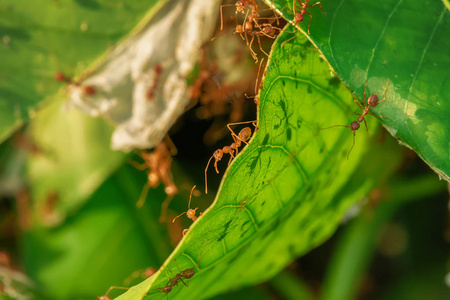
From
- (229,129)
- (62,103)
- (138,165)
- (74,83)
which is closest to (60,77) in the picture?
(74,83)

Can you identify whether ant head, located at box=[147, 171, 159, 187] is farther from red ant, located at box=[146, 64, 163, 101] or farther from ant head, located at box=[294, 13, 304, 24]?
ant head, located at box=[294, 13, 304, 24]

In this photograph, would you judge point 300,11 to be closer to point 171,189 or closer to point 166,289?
point 166,289

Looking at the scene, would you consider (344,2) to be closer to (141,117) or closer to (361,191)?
(361,191)

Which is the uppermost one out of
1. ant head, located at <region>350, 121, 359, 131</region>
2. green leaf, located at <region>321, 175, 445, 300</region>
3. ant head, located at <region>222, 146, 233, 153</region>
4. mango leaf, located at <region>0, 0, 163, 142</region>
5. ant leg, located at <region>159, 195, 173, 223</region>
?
mango leaf, located at <region>0, 0, 163, 142</region>

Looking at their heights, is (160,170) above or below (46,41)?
below

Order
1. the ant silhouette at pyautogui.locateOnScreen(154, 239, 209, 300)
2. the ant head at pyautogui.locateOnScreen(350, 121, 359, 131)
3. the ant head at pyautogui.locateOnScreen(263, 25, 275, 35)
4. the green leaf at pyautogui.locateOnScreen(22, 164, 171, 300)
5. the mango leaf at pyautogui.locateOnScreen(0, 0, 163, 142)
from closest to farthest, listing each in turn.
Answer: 1. the ant silhouette at pyautogui.locateOnScreen(154, 239, 209, 300)
2. the ant head at pyautogui.locateOnScreen(350, 121, 359, 131)
3. the ant head at pyautogui.locateOnScreen(263, 25, 275, 35)
4. the mango leaf at pyautogui.locateOnScreen(0, 0, 163, 142)
5. the green leaf at pyautogui.locateOnScreen(22, 164, 171, 300)

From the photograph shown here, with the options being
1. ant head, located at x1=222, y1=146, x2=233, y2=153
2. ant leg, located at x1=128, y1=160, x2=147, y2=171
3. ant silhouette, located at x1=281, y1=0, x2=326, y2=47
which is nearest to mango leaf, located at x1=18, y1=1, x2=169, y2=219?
ant leg, located at x1=128, y1=160, x2=147, y2=171
